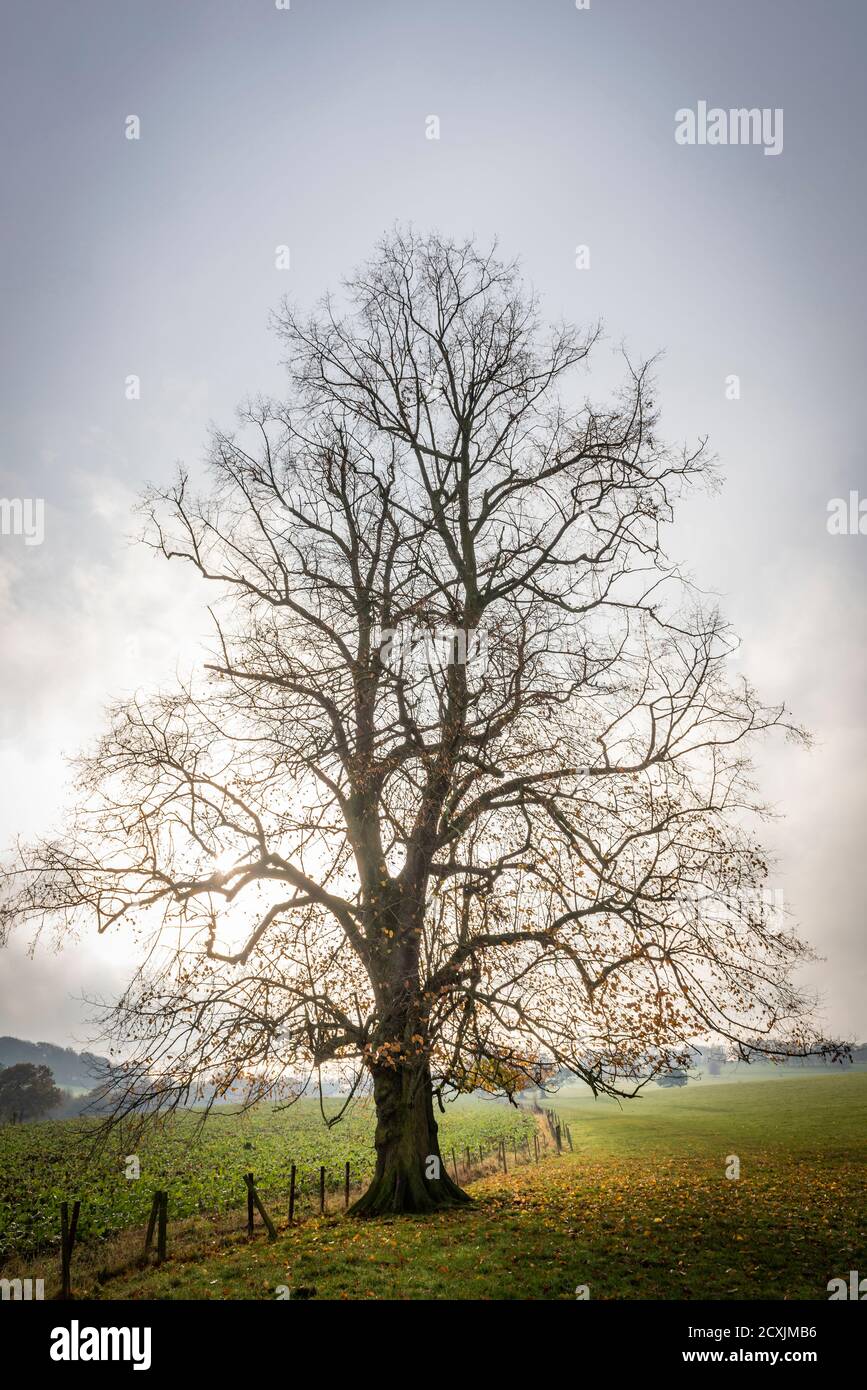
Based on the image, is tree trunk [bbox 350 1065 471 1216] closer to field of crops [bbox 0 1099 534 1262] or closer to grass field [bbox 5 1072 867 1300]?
field of crops [bbox 0 1099 534 1262]

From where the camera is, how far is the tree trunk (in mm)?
12117

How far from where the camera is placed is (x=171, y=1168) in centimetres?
2498

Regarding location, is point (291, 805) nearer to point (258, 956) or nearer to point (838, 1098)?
point (258, 956)

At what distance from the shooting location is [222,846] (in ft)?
38.3

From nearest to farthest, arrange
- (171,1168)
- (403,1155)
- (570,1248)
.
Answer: (570,1248) < (403,1155) < (171,1168)

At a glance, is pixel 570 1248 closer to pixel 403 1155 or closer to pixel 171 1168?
pixel 403 1155

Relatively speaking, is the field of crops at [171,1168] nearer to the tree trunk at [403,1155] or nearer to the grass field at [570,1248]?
the tree trunk at [403,1155]

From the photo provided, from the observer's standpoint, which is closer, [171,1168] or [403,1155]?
[403,1155]

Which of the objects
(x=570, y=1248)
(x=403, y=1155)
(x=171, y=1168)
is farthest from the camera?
(x=171, y=1168)

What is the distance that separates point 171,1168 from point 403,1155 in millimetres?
17625

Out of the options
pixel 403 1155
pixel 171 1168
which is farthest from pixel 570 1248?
pixel 171 1168

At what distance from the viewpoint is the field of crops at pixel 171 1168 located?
16.5 meters

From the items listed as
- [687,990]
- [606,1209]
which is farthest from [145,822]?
[606,1209]
